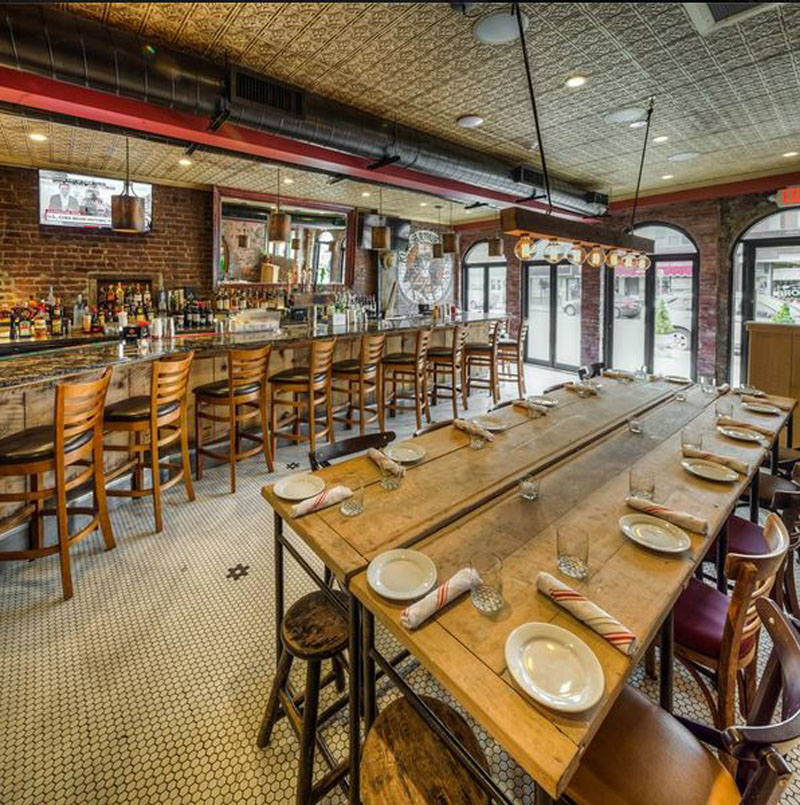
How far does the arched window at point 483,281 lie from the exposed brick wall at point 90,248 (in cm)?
566

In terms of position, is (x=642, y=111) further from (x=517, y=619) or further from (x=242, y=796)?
(x=242, y=796)

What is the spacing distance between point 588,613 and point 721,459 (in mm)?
1403

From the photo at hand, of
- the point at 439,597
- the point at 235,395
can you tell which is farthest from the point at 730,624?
the point at 235,395

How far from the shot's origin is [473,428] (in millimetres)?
2422

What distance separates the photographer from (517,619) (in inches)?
44.4

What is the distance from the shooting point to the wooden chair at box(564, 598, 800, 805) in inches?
39.4

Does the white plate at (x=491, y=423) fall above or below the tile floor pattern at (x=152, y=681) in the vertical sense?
above

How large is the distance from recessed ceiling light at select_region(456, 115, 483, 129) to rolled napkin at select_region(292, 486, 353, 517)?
3.72m

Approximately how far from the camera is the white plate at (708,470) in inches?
75.5

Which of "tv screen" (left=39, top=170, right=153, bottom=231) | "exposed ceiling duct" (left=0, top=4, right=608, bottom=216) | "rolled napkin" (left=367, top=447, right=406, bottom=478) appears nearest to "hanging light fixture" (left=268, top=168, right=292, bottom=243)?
"exposed ceiling duct" (left=0, top=4, right=608, bottom=216)

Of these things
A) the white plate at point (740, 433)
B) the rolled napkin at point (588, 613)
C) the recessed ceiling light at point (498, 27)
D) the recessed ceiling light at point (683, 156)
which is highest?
the recessed ceiling light at point (683, 156)

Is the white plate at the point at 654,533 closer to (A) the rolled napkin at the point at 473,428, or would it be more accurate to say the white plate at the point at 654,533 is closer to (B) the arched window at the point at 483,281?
(A) the rolled napkin at the point at 473,428

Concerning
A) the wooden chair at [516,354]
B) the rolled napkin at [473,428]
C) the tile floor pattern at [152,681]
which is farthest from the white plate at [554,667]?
the wooden chair at [516,354]


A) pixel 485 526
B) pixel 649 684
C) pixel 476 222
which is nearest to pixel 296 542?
pixel 485 526
